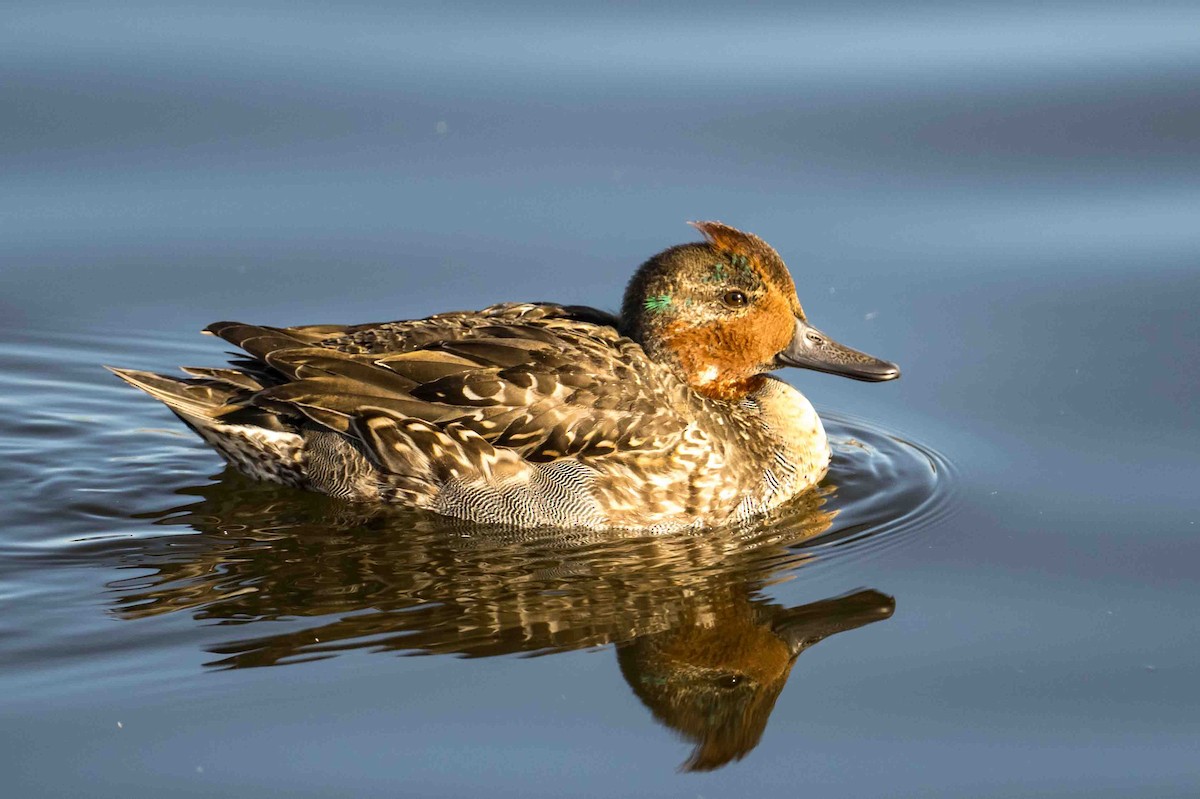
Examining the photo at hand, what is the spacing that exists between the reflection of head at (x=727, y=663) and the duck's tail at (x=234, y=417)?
96.1 inches

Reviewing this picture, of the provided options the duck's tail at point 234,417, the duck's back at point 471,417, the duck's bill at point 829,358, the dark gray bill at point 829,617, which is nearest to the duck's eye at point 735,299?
the duck's bill at point 829,358

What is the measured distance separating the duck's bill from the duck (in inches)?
0.4

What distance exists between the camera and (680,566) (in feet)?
29.8

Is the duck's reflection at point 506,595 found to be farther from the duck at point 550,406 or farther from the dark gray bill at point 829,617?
the duck at point 550,406

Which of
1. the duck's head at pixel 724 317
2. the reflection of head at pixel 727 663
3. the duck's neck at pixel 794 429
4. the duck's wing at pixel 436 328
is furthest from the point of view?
the duck's neck at pixel 794 429

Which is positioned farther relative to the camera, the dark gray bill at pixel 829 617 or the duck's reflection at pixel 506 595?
the dark gray bill at pixel 829 617

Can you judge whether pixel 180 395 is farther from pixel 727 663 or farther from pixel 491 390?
pixel 727 663

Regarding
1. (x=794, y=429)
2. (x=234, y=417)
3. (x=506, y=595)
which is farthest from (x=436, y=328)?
(x=794, y=429)

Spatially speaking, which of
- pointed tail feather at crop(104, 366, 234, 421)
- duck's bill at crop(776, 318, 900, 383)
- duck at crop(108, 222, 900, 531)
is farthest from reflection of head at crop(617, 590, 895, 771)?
pointed tail feather at crop(104, 366, 234, 421)

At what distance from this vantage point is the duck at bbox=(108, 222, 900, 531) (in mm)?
9445

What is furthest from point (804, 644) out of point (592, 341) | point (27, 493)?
point (27, 493)

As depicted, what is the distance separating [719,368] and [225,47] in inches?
223

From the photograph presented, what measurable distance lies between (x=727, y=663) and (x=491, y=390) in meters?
2.00

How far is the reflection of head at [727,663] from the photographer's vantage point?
7656 mm
